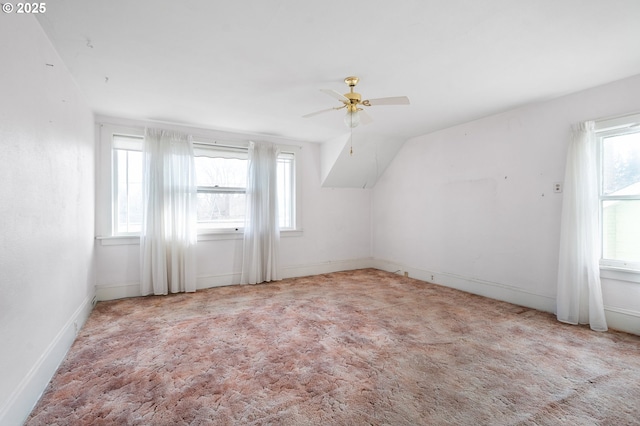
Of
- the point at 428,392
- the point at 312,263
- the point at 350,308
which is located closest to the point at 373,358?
the point at 428,392

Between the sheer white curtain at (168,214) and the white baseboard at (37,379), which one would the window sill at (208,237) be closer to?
the sheer white curtain at (168,214)

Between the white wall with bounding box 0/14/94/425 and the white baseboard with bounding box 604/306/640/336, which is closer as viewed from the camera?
the white wall with bounding box 0/14/94/425

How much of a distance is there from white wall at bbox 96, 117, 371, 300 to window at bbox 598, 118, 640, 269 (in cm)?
356

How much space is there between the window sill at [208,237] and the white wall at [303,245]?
1cm

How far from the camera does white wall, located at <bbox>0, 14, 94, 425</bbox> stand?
1519mm

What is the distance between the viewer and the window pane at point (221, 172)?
4527 millimetres

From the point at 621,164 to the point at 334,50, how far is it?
10.1 feet

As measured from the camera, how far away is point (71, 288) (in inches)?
103

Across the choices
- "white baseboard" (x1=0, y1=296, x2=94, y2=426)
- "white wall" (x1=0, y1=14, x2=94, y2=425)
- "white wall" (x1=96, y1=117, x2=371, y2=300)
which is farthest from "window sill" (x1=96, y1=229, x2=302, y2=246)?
"white baseboard" (x1=0, y1=296, x2=94, y2=426)

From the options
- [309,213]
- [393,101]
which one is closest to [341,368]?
[393,101]

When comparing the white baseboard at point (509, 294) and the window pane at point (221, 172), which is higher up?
the window pane at point (221, 172)

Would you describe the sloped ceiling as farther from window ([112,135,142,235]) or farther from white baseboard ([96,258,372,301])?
white baseboard ([96,258,372,301])

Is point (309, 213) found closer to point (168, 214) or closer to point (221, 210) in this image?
point (221, 210)

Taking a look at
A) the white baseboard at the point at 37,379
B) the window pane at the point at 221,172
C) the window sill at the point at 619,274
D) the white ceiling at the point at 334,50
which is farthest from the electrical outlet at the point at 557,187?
the white baseboard at the point at 37,379
